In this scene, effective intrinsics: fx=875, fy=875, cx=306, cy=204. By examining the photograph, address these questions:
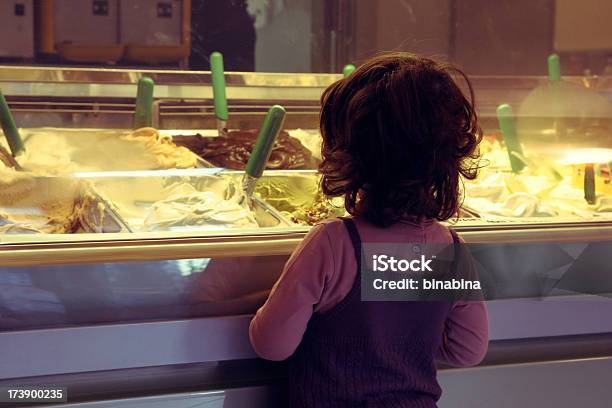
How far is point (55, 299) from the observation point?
4.95 feet

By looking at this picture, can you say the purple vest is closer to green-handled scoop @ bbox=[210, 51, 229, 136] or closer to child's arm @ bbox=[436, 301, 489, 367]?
child's arm @ bbox=[436, 301, 489, 367]

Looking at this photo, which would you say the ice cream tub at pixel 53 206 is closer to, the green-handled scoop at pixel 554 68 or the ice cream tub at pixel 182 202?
the ice cream tub at pixel 182 202

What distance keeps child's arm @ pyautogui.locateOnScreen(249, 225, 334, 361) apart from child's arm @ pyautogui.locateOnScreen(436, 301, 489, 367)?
0.91ft

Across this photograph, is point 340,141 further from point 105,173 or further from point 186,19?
point 186,19

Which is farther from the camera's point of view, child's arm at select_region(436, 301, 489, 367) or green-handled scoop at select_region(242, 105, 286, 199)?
green-handled scoop at select_region(242, 105, 286, 199)

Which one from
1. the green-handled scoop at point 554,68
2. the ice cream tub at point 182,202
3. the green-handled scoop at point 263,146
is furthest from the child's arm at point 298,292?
the green-handled scoop at point 554,68

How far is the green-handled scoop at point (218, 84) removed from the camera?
2389 mm

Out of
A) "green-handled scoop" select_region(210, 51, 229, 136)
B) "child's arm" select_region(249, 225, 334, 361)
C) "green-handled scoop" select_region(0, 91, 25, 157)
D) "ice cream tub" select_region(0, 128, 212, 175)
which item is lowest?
"child's arm" select_region(249, 225, 334, 361)

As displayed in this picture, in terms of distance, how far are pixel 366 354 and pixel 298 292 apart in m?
0.16

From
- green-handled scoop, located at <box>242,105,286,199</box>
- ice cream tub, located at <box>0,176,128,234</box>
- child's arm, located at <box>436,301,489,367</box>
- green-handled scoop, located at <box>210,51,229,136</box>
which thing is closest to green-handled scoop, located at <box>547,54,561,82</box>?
green-handled scoop, located at <box>210,51,229,136</box>

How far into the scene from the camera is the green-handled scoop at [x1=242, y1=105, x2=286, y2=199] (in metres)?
1.91

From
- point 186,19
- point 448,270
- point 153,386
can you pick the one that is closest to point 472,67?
point 186,19

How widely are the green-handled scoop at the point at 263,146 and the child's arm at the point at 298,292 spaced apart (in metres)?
0.53

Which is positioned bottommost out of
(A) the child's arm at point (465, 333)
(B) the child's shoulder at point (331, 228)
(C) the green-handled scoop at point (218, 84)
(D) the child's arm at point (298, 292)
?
(A) the child's arm at point (465, 333)
